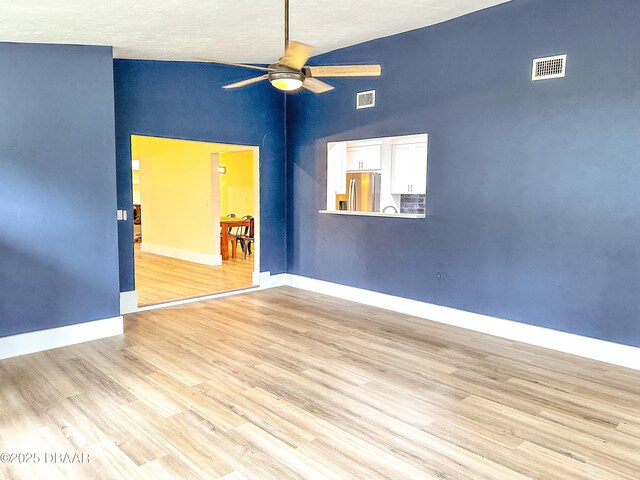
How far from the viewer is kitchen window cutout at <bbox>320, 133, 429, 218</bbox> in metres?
6.96

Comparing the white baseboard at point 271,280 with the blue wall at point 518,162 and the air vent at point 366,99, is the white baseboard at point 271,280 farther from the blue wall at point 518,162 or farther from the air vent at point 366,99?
the air vent at point 366,99

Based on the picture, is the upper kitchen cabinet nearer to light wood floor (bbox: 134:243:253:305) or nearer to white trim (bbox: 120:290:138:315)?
light wood floor (bbox: 134:243:253:305)

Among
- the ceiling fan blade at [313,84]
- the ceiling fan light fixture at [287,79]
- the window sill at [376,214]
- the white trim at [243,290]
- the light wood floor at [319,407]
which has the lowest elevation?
the light wood floor at [319,407]

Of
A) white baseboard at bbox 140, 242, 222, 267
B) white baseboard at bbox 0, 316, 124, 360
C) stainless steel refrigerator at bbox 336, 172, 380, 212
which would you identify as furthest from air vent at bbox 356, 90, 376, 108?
white baseboard at bbox 140, 242, 222, 267

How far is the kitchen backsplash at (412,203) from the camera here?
724 centimetres

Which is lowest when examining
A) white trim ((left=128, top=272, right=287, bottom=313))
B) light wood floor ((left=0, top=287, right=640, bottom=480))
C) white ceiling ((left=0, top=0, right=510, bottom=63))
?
light wood floor ((left=0, top=287, right=640, bottom=480))

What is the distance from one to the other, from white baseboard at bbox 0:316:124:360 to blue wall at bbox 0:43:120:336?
2.2 inches

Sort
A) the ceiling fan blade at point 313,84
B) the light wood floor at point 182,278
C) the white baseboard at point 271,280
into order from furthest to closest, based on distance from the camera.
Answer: the white baseboard at point 271,280 → the light wood floor at point 182,278 → the ceiling fan blade at point 313,84

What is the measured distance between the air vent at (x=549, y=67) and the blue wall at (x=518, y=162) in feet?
0.19

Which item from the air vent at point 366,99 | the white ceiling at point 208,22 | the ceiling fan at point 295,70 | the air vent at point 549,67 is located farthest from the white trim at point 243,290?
the air vent at point 549,67

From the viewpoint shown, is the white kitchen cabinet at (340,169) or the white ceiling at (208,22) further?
the white kitchen cabinet at (340,169)

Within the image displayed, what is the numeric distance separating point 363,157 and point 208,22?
12.8 feet

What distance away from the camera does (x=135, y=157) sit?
12.6m

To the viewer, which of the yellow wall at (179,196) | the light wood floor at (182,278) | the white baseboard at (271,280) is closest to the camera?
the light wood floor at (182,278)
